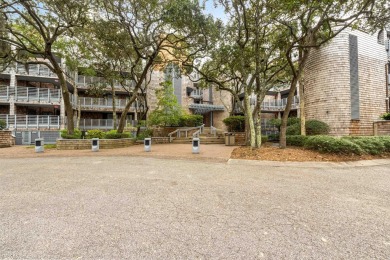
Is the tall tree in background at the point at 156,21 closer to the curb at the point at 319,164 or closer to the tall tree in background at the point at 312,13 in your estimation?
the tall tree in background at the point at 312,13

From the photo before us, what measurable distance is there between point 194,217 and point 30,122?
66.8 ft

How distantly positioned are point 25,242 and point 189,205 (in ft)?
7.12

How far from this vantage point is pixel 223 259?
6.32 ft

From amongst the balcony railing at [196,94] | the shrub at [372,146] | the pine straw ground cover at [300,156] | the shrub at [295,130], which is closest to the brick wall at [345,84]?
the shrub at [295,130]

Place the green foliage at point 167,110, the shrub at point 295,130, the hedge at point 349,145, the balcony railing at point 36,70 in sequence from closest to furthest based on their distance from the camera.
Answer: the hedge at point 349,145 < the shrub at point 295,130 < the green foliage at point 167,110 < the balcony railing at point 36,70

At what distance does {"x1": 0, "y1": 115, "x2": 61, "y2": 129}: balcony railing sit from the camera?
16.5 meters

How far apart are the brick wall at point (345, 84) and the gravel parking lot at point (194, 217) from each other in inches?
332

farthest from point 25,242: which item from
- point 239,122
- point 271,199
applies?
point 239,122

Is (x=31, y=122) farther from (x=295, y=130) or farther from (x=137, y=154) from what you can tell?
(x=295, y=130)

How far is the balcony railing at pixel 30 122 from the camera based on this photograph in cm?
1646

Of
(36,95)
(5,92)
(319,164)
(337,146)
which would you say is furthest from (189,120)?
(5,92)

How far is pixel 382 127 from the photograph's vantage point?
11.9 m

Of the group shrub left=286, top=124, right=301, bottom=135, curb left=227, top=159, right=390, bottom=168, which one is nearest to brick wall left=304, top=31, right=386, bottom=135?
shrub left=286, top=124, right=301, bottom=135

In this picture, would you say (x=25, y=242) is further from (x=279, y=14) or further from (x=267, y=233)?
(x=279, y=14)
